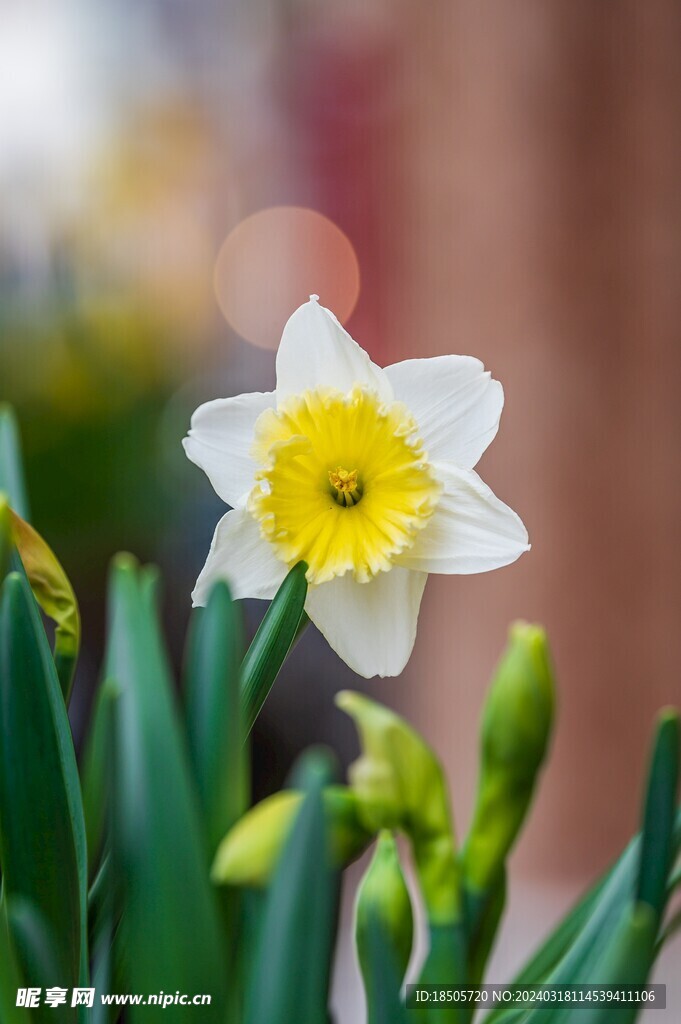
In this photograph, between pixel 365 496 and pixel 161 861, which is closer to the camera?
pixel 161 861

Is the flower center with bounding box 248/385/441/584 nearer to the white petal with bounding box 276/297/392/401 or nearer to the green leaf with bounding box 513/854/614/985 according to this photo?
the white petal with bounding box 276/297/392/401

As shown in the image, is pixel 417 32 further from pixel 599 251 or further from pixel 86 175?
pixel 86 175

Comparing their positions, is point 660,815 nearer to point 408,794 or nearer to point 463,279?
point 408,794

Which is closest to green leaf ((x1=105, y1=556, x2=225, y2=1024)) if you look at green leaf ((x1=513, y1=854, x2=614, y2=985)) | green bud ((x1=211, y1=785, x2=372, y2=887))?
green bud ((x1=211, y1=785, x2=372, y2=887))

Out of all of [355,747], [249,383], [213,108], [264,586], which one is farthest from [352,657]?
[213,108]

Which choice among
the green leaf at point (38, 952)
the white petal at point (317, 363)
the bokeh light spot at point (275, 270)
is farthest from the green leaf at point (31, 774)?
the bokeh light spot at point (275, 270)

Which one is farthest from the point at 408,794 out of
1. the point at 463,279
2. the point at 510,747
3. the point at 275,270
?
the point at 463,279
